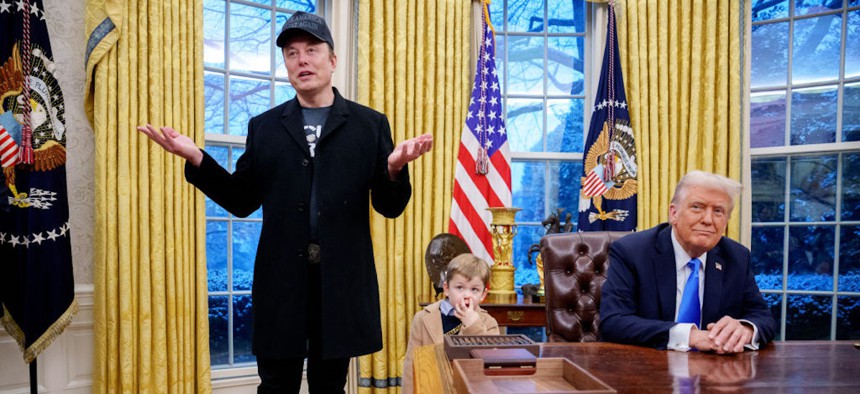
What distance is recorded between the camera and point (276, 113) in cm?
171

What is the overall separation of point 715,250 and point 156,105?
259cm

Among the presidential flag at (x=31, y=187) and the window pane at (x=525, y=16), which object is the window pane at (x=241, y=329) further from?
the window pane at (x=525, y=16)

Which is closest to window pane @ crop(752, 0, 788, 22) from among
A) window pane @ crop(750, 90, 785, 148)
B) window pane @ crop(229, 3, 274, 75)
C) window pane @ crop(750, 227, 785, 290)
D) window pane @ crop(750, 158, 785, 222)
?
window pane @ crop(750, 90, 785, 148)

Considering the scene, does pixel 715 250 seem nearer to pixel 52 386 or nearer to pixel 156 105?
pixel 156 105

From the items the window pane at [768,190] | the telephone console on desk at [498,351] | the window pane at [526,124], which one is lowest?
the telephone console on desk at [498,351]

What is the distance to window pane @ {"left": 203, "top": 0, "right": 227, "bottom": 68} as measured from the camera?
3.31 meters

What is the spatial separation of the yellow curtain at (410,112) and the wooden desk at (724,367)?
2174 millimetres

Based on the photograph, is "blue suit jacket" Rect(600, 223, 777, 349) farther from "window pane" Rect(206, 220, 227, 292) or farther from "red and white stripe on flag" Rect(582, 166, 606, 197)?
"window pane" Rect(206, 220, 227, 292)

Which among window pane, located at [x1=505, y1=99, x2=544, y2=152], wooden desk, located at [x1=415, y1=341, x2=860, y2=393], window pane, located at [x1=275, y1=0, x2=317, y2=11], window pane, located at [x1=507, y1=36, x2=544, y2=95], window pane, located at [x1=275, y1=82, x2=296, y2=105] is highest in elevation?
window pane, located at [x1=275, y1=0, x2=317, y2=11]

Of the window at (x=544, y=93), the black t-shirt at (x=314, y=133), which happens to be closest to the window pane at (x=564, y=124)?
the window at (x=544, y=93)

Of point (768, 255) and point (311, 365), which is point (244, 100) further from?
point (768, 255)

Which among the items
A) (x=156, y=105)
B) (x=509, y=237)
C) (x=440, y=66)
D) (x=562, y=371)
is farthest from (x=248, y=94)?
(x=562, y=371)

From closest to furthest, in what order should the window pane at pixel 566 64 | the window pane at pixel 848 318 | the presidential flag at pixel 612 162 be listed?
the window pane at pixel 848 318
the presidential flag at pixel 612 162
the window pane at pixel 566 64

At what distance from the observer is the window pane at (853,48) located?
3589mm
